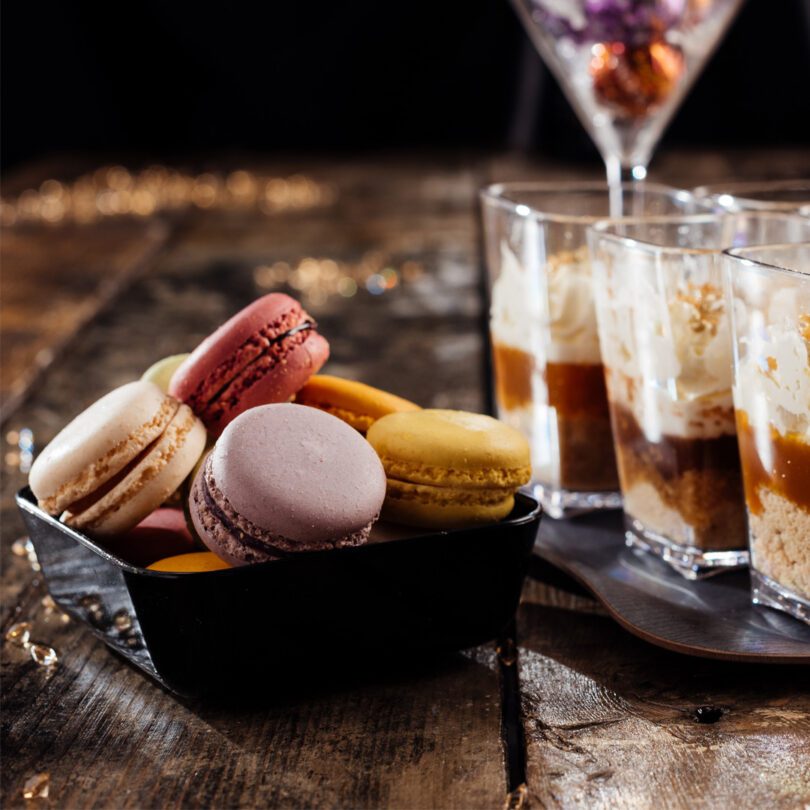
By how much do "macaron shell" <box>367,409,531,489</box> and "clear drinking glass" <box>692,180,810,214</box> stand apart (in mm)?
310

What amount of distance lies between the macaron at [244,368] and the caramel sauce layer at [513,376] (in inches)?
10.0

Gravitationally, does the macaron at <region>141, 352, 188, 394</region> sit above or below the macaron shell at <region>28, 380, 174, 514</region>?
above

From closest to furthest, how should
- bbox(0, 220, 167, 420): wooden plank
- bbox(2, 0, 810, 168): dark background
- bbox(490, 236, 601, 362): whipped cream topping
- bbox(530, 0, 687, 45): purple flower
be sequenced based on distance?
bbox(490, 236, 601, 362): whipped cream topping < bbox(530, 0, 687, 45): purple flower < bbox(0, 220, 167, 420): wooden plank < bbox(2, 0, 810, 168): dark background

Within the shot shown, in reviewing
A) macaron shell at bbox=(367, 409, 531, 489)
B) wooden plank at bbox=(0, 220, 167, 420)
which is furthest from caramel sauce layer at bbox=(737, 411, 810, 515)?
wooden plank at bbox=(0, 220, 167, 420)

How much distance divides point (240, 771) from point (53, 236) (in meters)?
1.92

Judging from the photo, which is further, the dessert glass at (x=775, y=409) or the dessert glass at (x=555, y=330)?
the dessert glass at (x=555, y=330)

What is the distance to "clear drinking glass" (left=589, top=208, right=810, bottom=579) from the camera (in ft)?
2.31

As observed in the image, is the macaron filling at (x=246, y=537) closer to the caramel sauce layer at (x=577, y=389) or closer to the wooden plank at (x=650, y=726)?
the wooden plank at (x=650, y=726)

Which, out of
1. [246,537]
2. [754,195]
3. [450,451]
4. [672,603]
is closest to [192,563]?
[246,537]

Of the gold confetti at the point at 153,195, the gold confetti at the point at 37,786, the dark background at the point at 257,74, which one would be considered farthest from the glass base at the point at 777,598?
the dark background at the point at 257,74

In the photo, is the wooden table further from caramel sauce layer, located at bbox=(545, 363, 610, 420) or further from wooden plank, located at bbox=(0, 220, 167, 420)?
wooden plank, located at bbox=(0, 220, 167, 420)

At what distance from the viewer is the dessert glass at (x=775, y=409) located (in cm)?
60

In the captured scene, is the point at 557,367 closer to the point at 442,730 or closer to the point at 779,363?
the point at 779,363

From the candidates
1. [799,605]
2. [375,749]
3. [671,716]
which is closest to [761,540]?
[799,605]
